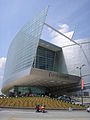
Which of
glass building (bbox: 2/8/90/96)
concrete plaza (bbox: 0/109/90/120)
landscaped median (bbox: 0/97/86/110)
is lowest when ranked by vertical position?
concrete plaza (bbox: 0/109/90/120)

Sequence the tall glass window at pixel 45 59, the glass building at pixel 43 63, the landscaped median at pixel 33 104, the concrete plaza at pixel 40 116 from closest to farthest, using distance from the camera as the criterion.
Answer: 1. the concrete plaza at pixel 40 116
2. the landscaped median at pixel 33 104
3. the glass building at pixel 43 63
4. the tall glass window at pixel 45 59

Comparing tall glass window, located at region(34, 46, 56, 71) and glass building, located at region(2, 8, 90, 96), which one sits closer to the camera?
A: glass building, located at region(2, 8, 90, 96)

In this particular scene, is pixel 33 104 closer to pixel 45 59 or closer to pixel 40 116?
pixel 40 116

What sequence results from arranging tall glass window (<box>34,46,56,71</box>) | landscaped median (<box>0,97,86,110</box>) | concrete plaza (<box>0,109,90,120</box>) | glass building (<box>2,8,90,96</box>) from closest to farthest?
1. concrete plaza (<box>0,109,90,120</box>)
2. landscaped median (<box>0,97,86,110</box>)
3. glass building (<box>2,8,90,96</box>)
4. tall glass window (<box>34,46,56,71</box>)

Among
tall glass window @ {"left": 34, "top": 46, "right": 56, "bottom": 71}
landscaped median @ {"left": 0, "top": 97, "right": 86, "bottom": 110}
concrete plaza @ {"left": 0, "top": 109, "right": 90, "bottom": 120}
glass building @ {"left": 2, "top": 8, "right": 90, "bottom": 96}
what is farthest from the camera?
tall glass window @ {"left": 34, "top": 46, "right": 56, "bottom": 71}

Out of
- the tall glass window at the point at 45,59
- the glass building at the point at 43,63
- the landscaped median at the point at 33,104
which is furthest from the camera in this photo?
the tall glass window at the point at 45,59

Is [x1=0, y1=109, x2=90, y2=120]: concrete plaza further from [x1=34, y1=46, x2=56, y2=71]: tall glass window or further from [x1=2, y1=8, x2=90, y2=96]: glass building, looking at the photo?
[x1=34, y1=46, x2=56, y2=71]: tall glass window

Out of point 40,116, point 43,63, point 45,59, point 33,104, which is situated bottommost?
point 40,116

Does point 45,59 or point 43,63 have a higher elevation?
point 45,59

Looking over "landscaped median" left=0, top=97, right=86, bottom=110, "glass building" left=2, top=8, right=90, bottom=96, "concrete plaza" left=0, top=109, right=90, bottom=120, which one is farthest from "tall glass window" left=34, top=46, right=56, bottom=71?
"concrete plaza" left=0, top=109, right=90, bottom=120

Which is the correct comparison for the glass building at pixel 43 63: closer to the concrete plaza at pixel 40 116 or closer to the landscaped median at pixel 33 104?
the landscaped median at pixel 33 104

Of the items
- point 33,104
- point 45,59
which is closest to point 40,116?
point 33,104

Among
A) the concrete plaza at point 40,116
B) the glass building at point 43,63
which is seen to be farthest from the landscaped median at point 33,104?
the glass building at point 43,63

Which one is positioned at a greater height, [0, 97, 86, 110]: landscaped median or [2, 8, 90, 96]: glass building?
[2, 8, 90, 96]: glass building
